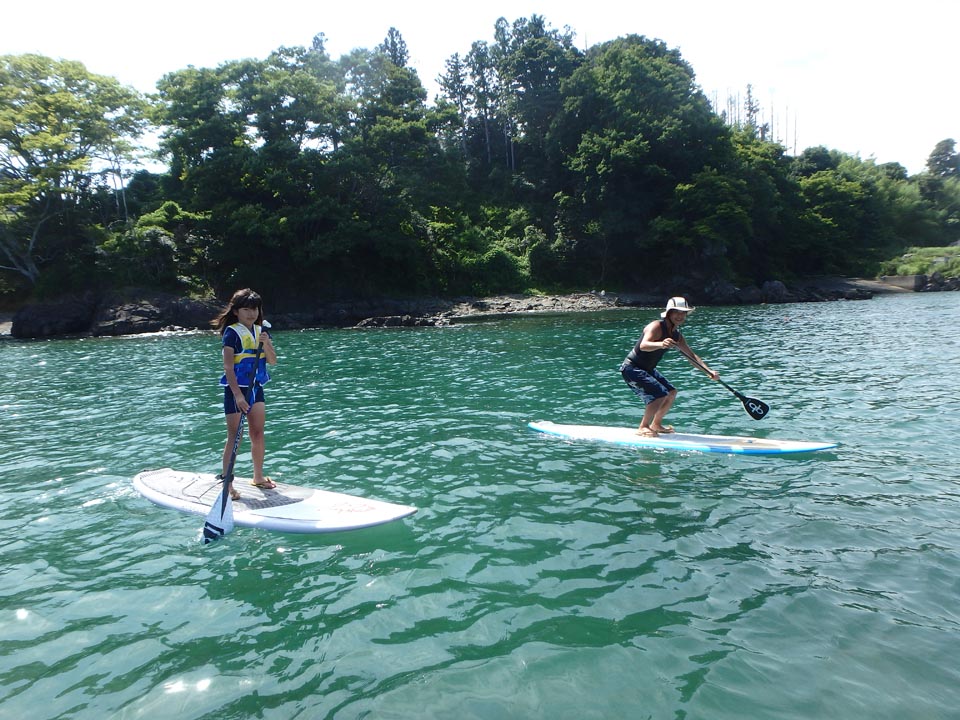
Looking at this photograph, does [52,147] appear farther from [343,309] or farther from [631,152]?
[631,152]

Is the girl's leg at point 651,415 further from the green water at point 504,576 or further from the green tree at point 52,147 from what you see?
the green tree at point 52,147

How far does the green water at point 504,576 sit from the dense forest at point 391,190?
115ft

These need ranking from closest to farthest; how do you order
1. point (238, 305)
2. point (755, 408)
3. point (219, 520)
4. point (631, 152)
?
point (219, 520), point (238, 305), point (755, 408), point (631, 152)

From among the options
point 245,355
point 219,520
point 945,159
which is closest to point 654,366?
point 245,355

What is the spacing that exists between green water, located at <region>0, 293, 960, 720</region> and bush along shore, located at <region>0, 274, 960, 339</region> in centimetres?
2712

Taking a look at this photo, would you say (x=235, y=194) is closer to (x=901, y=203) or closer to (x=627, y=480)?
(x=627, y=480)

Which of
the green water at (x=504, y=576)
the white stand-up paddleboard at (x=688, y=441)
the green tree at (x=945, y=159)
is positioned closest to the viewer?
the green water at (x=504, y=576)

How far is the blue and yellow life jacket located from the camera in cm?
712

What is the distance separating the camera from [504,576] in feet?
18.4

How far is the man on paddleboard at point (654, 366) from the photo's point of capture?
9.59 meters

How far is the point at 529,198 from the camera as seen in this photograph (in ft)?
210

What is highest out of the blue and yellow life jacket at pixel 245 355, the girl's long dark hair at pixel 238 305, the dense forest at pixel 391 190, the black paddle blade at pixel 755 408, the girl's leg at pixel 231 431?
the dense forest at pixel 391 190

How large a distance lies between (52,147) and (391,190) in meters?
22.0

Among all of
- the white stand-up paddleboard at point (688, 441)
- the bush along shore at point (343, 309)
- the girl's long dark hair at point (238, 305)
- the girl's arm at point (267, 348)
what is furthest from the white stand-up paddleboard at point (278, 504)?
the bush along shore at point (343, 309)
